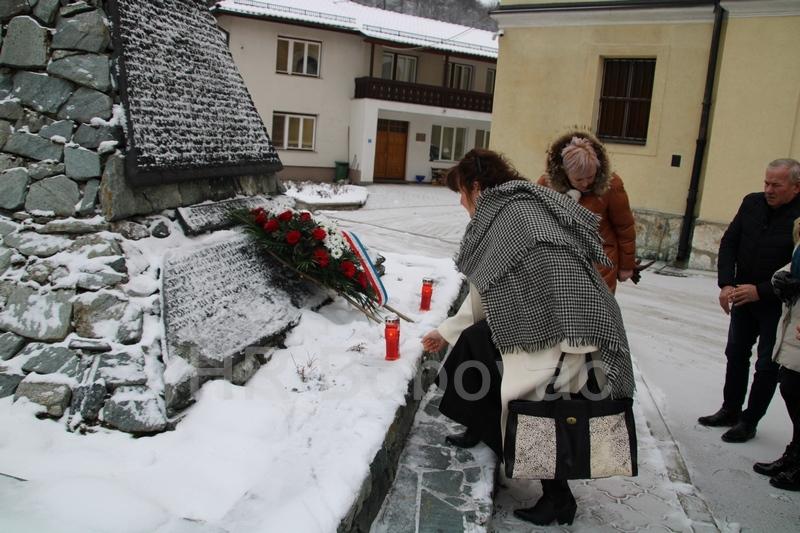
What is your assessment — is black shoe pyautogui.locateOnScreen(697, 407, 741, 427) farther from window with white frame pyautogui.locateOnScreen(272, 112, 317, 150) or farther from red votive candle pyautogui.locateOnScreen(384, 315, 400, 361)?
window with white frame pyautogui.locateOnScreen(272, 112, 317, 150)

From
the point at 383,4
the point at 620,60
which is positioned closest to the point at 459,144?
the point at 383,4

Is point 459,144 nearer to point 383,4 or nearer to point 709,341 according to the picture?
point 383,4

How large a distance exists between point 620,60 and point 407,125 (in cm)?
1560

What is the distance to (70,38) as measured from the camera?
162 inches

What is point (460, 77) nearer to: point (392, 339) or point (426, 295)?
point (426, 295)

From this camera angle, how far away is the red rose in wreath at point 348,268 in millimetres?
5234

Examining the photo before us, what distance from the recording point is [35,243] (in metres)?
3.88

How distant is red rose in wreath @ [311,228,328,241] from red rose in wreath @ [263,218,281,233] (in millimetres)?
275

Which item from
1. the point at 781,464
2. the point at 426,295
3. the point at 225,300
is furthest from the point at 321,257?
the point at 781,464

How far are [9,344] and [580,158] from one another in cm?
344

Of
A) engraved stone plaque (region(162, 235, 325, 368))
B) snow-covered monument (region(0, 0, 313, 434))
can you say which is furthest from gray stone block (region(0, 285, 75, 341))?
engraved stone plaque (region(162, 235, 325, 368))

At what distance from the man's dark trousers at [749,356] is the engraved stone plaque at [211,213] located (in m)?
3.60

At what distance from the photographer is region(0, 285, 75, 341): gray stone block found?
142 inches

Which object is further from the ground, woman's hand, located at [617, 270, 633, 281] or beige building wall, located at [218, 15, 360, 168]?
beige building wall, located at [218, 15, 360, 168]
